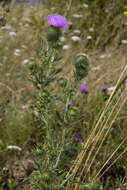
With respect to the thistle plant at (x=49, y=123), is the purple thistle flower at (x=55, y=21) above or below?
above

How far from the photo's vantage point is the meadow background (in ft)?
3.04

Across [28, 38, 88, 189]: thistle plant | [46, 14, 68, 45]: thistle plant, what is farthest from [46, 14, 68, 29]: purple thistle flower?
[28, 38, 88, 189]: thistle plant

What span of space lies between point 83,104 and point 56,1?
298 centimetres

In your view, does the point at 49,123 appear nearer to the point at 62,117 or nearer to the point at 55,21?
the point at 55,21

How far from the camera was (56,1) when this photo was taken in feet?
15.0

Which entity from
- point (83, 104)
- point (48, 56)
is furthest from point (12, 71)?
point (48, 56)

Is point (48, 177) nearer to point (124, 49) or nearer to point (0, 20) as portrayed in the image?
point (0, 20)

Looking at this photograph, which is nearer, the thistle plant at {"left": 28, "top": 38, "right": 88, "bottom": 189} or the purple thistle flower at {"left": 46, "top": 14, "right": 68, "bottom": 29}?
the thistle plant at {"left": 28, "top": 38, "right": 88, "bottom": 189}

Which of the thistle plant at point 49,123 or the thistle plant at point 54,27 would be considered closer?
the thistle plant at point 49,123

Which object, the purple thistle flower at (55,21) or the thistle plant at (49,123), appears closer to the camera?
the thistle plant at (49,123)

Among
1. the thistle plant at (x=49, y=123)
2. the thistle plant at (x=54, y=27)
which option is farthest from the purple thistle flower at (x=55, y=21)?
the thistle plant at (x=49, y=123)

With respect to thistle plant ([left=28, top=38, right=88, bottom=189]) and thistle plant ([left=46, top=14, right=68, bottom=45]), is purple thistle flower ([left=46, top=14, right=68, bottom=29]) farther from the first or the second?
thistle plant ([left=28, top=38, right=88, bottom=189])

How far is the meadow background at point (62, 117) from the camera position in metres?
0.93

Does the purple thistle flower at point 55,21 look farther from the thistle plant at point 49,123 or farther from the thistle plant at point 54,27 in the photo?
the thistle plant at point 49,123
